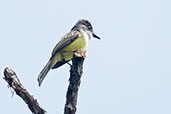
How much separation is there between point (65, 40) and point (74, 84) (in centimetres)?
354

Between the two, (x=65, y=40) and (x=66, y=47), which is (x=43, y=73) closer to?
(x=66, y=47)

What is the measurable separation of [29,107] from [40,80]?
2.54 metres

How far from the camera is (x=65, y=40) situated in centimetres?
828

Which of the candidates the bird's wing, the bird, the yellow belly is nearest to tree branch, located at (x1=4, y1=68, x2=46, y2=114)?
the bird

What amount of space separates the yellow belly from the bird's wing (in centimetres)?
7

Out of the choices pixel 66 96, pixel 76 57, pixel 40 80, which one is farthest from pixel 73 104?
pixel 40 80

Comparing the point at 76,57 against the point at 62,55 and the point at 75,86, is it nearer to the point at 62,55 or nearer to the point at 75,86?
the point at 75,86

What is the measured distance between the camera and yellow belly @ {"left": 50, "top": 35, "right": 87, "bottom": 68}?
26.7ft

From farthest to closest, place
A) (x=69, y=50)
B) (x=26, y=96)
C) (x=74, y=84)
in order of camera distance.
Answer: (x=69, y=50), (x=74, y=84), (x=26, y=96)

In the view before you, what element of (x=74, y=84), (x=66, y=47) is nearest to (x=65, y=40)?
(x=66, y=47)

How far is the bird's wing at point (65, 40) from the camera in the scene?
26.8ft

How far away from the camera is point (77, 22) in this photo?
9375 mm

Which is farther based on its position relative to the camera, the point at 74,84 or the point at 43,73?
the point at 43,73

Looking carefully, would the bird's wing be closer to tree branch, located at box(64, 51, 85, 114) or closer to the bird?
the bird
